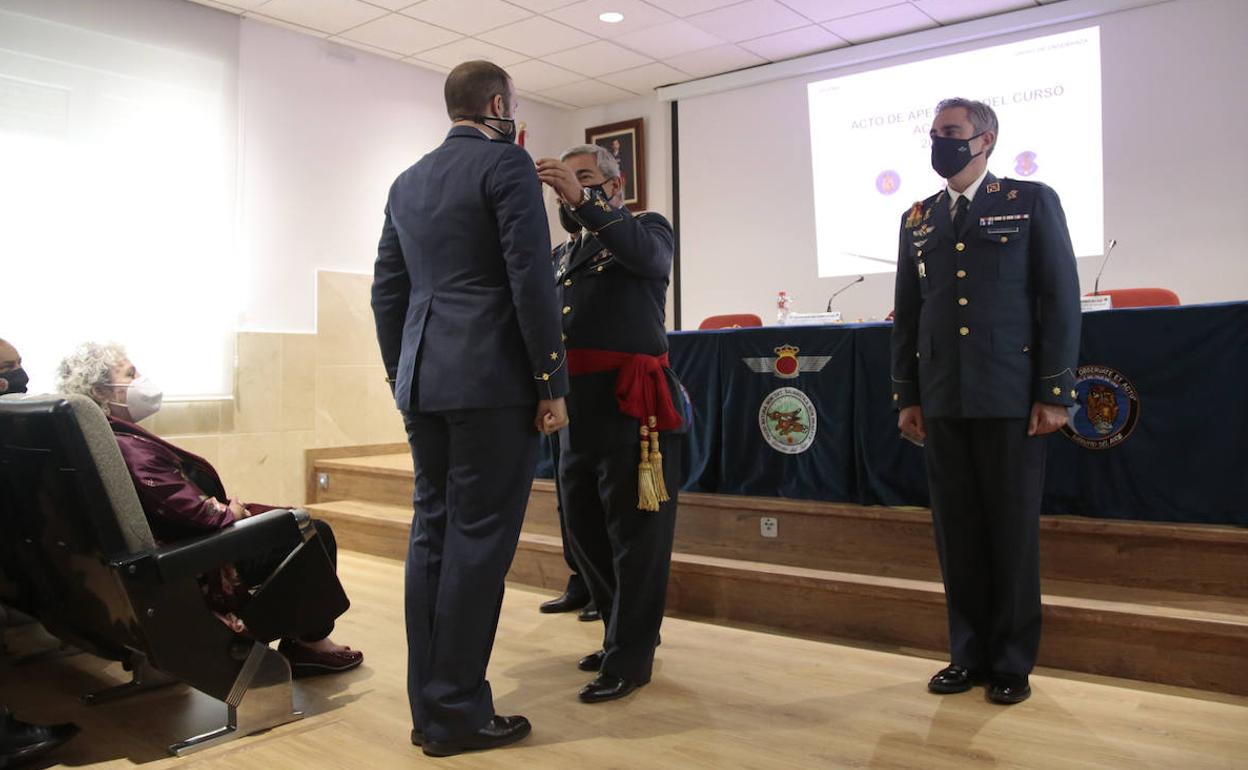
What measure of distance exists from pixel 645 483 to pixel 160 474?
3.72 feet

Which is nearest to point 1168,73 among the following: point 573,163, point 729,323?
point 729,323

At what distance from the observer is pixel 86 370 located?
2.23m

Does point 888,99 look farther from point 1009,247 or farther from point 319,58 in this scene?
point 1009,247

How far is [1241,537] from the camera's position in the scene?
2.61 metres

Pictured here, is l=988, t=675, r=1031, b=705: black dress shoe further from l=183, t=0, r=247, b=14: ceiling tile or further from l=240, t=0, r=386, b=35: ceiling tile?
l=183, t=0, r=247, b=14: ceiling tile

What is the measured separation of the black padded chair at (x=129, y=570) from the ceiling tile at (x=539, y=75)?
474 centimetres

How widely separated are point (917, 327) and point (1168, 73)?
3.76 metres

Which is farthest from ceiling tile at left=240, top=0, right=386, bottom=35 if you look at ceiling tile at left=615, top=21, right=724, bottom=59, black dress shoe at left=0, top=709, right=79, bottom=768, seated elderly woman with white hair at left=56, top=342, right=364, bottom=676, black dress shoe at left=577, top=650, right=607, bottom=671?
black dress shoe at left=0, top=709, right=79, bottom=768

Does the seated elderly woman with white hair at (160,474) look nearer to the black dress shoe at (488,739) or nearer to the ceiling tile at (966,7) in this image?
the black dress shoe at (488,739)

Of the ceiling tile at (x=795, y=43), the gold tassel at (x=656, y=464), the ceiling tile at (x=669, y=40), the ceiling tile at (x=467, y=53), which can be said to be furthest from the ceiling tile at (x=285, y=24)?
the gold tassel at (x=656, y=464)

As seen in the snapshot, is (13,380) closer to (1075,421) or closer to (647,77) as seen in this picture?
(1075,421)

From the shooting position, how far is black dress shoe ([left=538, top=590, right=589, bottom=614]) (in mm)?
3242

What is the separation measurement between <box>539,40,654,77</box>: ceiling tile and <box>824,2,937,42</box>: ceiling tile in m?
1.32

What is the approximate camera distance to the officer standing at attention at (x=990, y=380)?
7.39 feet
